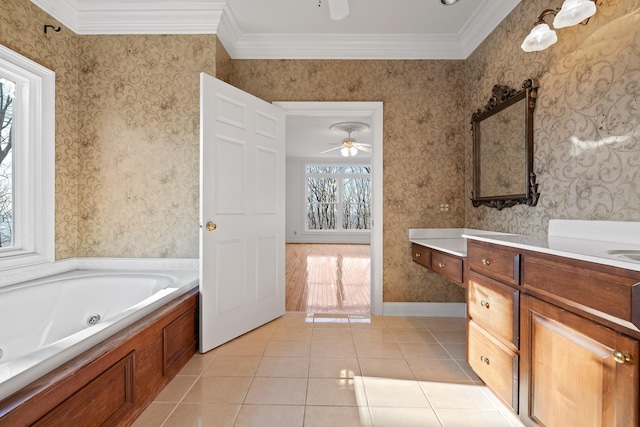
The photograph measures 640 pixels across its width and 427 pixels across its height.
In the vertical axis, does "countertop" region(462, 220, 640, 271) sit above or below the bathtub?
above

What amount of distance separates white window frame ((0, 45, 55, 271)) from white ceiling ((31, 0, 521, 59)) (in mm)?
597

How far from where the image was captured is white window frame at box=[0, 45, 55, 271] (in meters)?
2.01

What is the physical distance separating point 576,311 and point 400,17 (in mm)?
2568

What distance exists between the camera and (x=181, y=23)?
93.2 inches

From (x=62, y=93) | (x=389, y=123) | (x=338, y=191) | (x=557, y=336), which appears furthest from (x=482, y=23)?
(x=338, y=191)

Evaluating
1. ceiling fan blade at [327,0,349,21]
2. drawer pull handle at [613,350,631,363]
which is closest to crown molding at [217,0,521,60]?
ceiling fan blade at [327,0,349,21]

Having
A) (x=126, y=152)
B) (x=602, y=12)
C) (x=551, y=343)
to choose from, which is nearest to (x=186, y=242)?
(x=126, y=152)

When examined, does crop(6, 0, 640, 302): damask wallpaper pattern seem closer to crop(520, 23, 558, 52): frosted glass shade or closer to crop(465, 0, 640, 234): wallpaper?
crop(465, 0, 640, 234): wallpaper

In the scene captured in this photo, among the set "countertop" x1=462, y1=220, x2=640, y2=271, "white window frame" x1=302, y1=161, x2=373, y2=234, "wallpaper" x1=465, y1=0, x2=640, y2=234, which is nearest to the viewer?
"countertop" x1=462, y1=220, x2=640, y2=271

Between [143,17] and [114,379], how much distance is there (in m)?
2.75

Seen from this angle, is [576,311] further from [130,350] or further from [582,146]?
[130,350]

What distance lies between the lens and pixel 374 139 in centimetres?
278

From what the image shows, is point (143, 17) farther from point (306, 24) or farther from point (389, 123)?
point (389, 123)

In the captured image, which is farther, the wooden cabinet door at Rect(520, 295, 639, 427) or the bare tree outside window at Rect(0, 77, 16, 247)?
the bare tree outside window at Rect(0, 77, 16, 247)
